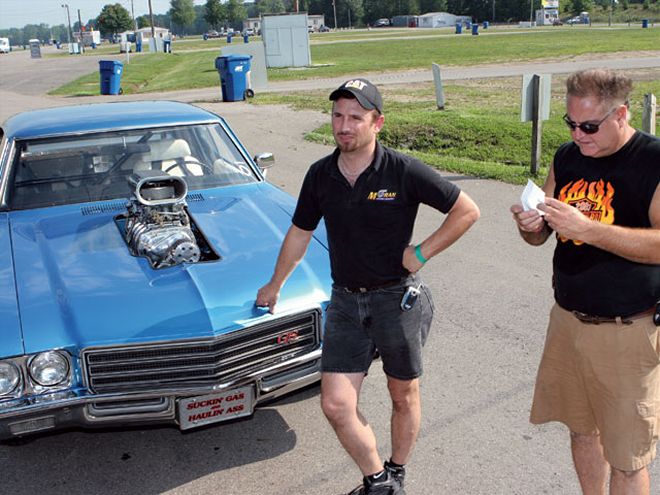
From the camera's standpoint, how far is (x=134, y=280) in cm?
390

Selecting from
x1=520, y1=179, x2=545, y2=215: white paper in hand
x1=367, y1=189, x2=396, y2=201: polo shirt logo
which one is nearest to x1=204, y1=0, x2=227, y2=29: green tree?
x1=367, y1=189, x2=396, y2=201: polo shirt logo

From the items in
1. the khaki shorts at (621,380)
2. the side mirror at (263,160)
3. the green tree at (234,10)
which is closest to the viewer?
the khaki shorts at (621,380)

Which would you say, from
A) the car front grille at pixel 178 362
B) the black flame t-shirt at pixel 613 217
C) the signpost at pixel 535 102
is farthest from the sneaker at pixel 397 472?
the signpost at pixel 535 102

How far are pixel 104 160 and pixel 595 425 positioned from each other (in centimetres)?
373

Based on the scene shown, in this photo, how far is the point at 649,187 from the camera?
2.60 metres

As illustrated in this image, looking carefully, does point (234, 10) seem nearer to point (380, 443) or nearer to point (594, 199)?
point (380, 443)

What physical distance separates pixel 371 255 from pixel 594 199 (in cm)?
93

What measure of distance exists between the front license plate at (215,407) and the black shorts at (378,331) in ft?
1.85

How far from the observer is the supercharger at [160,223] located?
4184mm

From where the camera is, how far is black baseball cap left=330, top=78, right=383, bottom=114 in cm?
305

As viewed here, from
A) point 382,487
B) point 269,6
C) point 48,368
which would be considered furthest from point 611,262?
point 269,6

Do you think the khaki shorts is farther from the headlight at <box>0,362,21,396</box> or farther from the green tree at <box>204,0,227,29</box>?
the green tree at <box>204,0,227,29</box>

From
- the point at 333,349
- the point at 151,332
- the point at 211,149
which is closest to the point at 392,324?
the point at 333,349

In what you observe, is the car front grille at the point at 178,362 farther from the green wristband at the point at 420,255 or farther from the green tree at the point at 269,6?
the green tree at the point at 269,6
